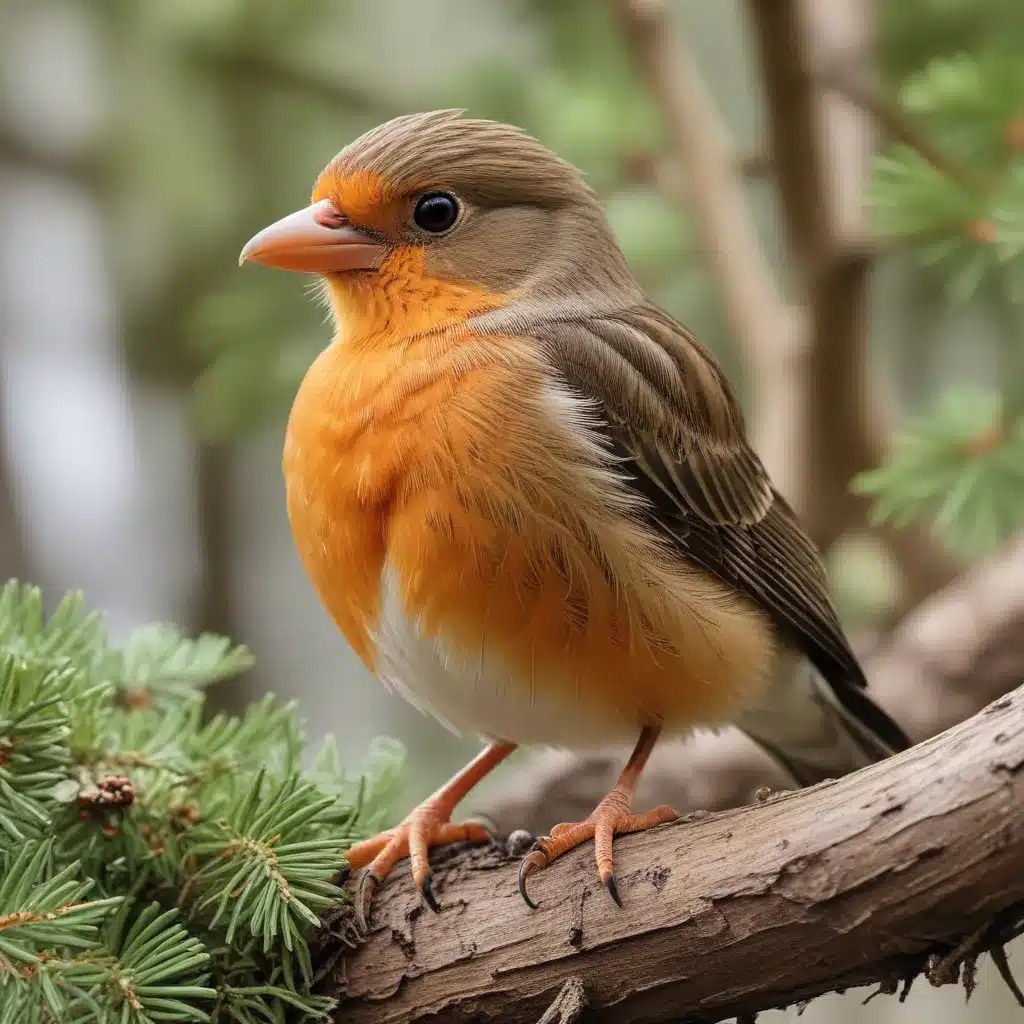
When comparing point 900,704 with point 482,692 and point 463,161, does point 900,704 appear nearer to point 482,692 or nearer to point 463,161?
point 482,692

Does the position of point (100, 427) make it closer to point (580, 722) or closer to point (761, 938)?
point (580, 722)

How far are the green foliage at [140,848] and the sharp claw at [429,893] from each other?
120 mm

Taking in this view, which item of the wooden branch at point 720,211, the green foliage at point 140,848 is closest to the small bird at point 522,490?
the green foliage at point 140,848

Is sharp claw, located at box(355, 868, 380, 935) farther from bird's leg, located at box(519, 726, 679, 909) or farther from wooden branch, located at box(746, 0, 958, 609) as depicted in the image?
wooden branch, located at box(746, 0, 958, 609)

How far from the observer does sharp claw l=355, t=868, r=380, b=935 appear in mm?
1737

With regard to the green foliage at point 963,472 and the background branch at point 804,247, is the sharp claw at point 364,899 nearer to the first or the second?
the green foliage at point 963,472

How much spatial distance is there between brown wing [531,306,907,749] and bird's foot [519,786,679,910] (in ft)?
1.42

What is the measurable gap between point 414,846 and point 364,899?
0.12 m

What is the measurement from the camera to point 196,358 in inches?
171

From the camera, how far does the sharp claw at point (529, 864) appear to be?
168cm

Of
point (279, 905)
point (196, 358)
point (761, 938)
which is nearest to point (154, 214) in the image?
point (196, 358)

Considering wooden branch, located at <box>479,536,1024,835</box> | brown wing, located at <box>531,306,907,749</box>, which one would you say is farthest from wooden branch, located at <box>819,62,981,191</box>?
wooden branch, located at <box>479,536,1024,835</box>

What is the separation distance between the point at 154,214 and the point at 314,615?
5.29 ft

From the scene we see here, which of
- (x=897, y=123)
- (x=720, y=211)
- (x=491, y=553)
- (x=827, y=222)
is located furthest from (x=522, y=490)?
(x=720, y=211)
